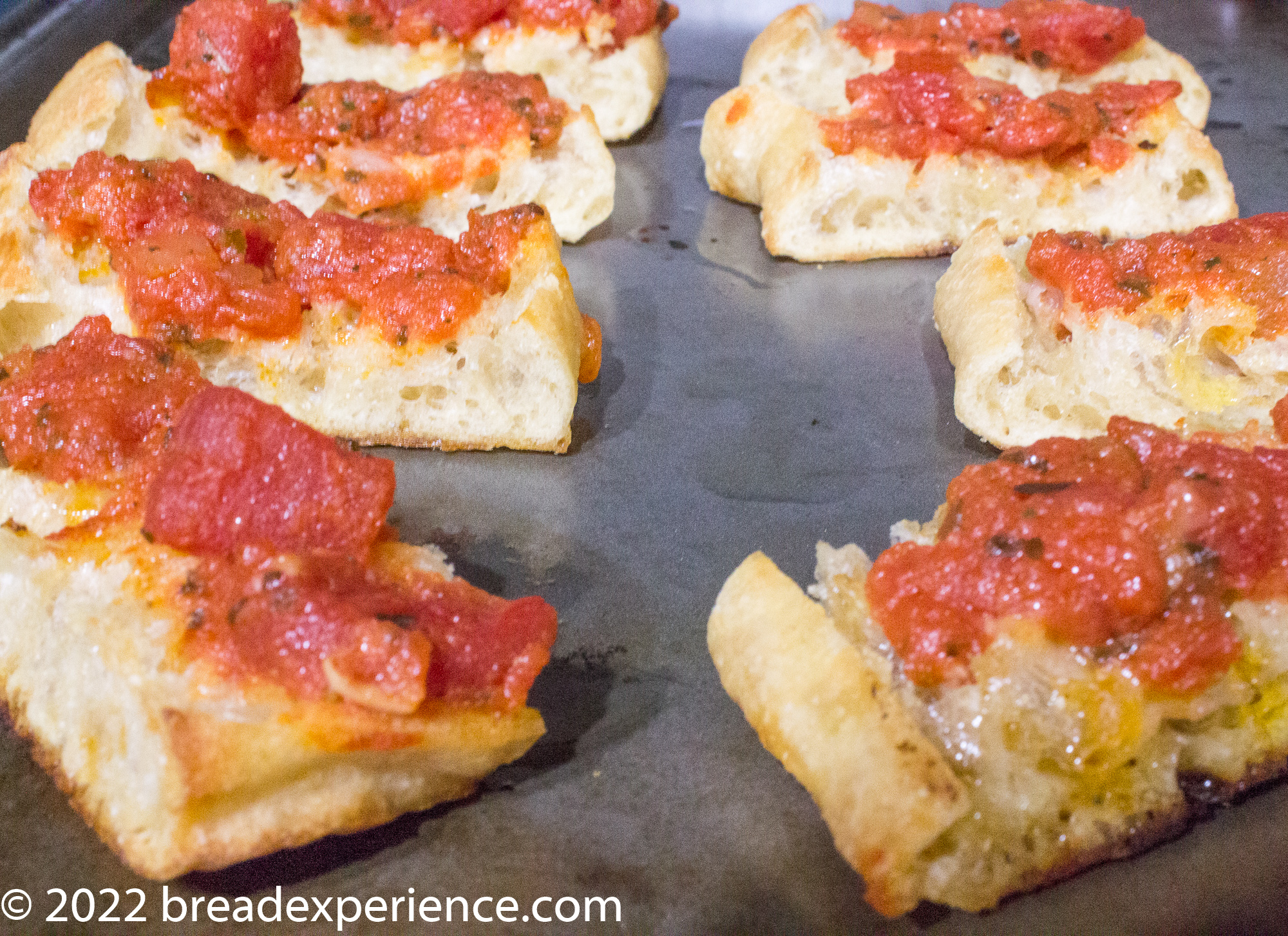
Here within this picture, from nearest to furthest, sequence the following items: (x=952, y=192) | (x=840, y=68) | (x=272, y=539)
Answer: (x=272, y=539), (x=952, y=192), (x=840, y=68)

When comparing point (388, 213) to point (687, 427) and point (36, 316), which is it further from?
point (687, 427)

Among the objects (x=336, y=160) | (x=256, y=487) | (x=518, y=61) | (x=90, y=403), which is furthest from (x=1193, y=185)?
(x=90, y=403)

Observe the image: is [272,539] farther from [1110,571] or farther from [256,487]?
[1110,571]

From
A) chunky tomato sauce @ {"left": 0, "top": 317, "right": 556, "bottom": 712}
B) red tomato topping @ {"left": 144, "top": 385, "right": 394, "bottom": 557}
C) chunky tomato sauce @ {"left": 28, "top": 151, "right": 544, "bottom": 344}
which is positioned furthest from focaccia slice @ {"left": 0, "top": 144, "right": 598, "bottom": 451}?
red tomato topping @ {"left": 144, "top": 385, "right": 394, "bottom": 557}

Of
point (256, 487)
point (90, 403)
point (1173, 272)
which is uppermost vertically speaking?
point (90, 403)

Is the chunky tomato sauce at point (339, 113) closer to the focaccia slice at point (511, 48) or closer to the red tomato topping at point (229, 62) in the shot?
the red tomato topping at point (229, 62)

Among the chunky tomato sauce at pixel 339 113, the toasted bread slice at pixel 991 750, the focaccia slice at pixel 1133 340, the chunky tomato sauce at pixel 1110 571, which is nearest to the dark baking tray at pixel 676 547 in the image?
the toasted bread slice at pixel 991 750

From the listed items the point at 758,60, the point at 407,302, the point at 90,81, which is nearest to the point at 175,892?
the point at 407,302
